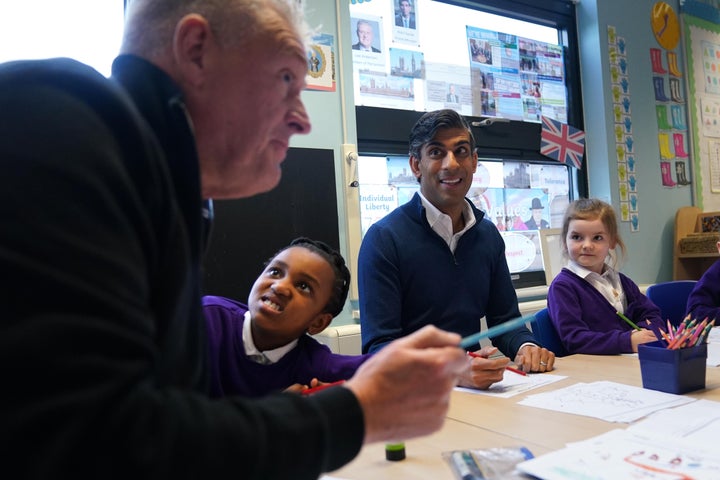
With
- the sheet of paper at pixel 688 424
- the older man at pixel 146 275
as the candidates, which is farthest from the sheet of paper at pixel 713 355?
the older man at pixel 146 275

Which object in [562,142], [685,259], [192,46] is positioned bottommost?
[685,259]

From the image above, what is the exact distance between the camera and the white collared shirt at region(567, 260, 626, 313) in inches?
80.7

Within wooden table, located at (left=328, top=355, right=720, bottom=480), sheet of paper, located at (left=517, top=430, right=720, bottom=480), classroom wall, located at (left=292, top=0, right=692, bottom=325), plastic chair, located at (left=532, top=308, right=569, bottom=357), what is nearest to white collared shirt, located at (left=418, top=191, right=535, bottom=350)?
plastic chair, located at (left=532, top=308, right=569, bottom=357)

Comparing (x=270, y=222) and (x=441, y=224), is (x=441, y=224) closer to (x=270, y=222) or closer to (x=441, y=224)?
(x=441, y=224)

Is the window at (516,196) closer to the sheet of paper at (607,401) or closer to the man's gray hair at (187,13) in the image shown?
the sheet of paper at (607,401)

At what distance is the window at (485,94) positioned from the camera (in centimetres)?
280

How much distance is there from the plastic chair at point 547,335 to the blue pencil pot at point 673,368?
684mm

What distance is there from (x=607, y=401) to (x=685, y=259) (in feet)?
10.0

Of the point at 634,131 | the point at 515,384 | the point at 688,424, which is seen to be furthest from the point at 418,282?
the point at 634,131

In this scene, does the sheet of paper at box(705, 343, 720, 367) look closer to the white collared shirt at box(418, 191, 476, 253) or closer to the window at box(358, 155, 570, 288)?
the white collared shirt at box(418, 191, 476, 253)

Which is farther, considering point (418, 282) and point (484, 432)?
point (418, 282)

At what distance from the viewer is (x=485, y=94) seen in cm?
324

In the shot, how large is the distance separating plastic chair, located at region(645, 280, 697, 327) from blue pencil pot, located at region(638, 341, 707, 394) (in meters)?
1.46

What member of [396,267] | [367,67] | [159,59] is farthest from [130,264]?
[367,67]
